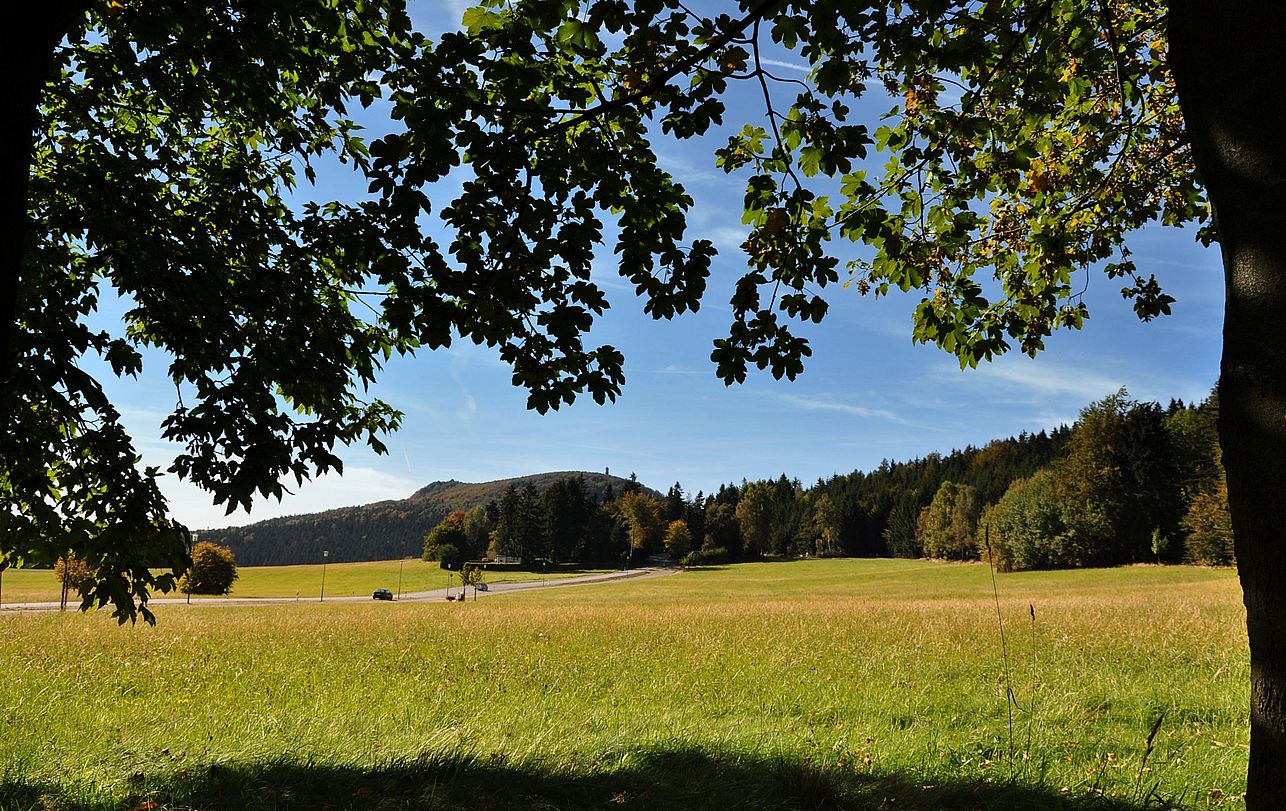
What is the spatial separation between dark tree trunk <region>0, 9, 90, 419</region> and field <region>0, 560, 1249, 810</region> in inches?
160

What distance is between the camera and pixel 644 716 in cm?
839

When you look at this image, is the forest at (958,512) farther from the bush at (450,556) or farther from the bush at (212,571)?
the bush at (212,571)

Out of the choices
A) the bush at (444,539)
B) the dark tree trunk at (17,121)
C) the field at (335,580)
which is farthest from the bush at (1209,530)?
the bush at (444,539)

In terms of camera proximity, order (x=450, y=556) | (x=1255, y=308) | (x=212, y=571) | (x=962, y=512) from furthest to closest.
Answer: (x=450, y=556), (x=962, y=512), (x=212, y=571), (x=1255, y=308)

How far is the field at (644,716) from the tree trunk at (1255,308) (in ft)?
5.45

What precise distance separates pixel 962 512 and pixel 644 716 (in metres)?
85.8

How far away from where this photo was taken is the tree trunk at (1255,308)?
2.41m

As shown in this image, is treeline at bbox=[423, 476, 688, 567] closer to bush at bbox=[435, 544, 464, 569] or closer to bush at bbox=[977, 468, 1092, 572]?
bush at bbox=[435, 544, 464, 569]

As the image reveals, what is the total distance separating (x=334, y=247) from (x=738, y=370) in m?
4.00

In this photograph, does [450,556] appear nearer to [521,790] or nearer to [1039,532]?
[1039,532]

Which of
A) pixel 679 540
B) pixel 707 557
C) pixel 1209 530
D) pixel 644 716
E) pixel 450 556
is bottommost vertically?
pixel 707 557

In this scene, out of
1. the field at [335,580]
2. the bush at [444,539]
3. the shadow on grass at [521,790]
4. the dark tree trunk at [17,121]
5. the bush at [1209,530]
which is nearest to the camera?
the dark tree trunk at [17,121]

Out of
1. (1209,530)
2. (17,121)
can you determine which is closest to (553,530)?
(1209,530)

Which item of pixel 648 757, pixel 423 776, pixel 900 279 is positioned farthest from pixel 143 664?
pixel 900 279
